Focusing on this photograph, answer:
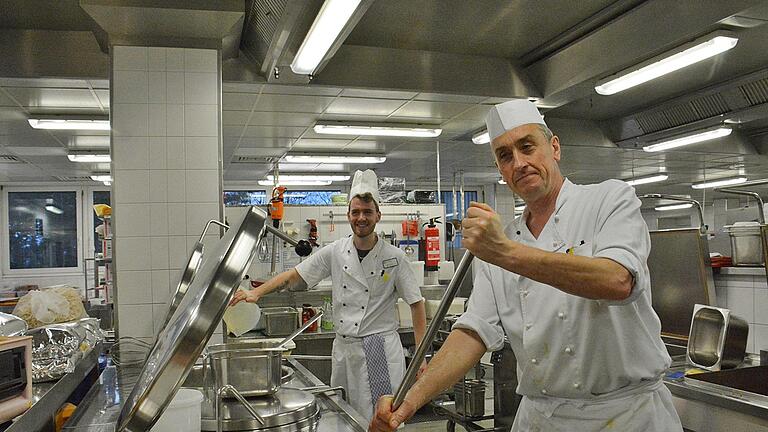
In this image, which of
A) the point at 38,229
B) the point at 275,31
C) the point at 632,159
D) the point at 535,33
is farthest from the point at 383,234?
the point at 38,229

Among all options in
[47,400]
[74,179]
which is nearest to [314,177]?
[74,179]

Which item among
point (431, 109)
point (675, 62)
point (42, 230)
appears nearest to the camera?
point (675, 62)

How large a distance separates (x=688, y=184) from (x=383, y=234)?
7.12 meters

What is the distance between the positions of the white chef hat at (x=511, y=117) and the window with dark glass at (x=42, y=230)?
915 cm

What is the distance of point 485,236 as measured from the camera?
1.26 metres

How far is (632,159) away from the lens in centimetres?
793

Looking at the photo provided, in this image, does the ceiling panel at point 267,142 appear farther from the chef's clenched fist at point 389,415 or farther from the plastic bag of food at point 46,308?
the chef's clenched fist at point 389,415

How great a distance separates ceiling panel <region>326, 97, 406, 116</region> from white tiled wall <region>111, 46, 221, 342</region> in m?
1.57

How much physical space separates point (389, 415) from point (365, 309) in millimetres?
2000

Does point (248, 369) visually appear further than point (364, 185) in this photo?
No

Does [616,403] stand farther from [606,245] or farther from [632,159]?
[632,159]

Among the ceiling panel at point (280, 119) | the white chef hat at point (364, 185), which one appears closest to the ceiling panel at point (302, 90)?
the ceiling panel at point (280, 119)

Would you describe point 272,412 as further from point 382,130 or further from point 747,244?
point 382,130

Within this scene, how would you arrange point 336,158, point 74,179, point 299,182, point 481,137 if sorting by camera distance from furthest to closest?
point 299,182 → point 74,179 → point 336,158 → point 481,137
